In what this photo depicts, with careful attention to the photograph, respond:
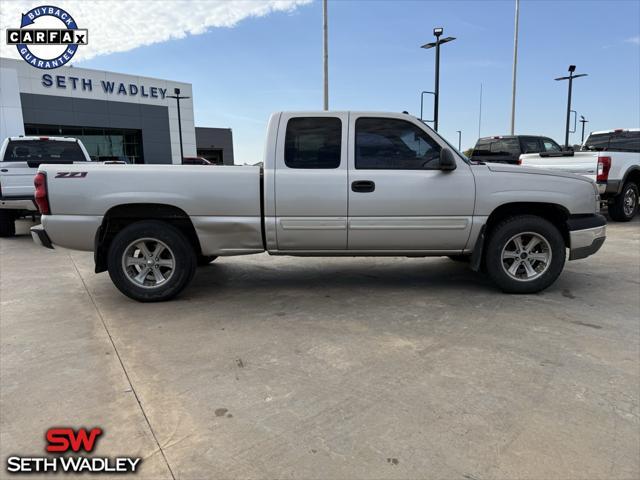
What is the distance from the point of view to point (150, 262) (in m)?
4.78

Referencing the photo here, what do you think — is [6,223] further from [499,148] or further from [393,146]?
→ [499,148]

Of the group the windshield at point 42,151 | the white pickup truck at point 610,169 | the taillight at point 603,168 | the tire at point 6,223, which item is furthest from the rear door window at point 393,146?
the tire at point 6,223

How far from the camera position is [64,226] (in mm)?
4586

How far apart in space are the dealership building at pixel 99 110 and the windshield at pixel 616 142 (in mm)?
27562

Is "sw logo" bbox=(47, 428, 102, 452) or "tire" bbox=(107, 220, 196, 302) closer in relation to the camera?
"sw logo" bbox=(47, 428, 102, 452)

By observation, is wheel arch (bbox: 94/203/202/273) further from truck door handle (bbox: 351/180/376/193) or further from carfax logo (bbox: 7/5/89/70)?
carfax logo (bbox: 7/5/89/70)

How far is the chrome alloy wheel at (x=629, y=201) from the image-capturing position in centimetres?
1039

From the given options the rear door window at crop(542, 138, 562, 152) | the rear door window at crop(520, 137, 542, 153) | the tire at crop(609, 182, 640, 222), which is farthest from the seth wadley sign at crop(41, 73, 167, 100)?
the tire at crop(609, 182, 640, 222)

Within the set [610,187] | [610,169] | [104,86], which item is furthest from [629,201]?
[104,86]

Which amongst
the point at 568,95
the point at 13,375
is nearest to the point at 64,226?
the point at 13,375

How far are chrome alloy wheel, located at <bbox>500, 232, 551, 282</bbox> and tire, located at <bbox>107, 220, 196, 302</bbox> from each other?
336 cm

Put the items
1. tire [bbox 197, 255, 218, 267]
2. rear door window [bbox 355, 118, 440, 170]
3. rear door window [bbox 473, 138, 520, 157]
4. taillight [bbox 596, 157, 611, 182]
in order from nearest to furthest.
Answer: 1. rear door window [bbox 355, 118, 440, 170]
2. tire [bbox 197, 255, 218, 267]
3. taillight [bbox 596, 157, 611, 182]
4. rear door window [bbox 473, 138, 520, 157]

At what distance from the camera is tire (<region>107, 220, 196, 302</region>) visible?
4656mm

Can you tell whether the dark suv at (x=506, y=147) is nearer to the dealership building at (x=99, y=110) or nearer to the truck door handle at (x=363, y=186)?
the truck door handle at (x=363, y=186)
